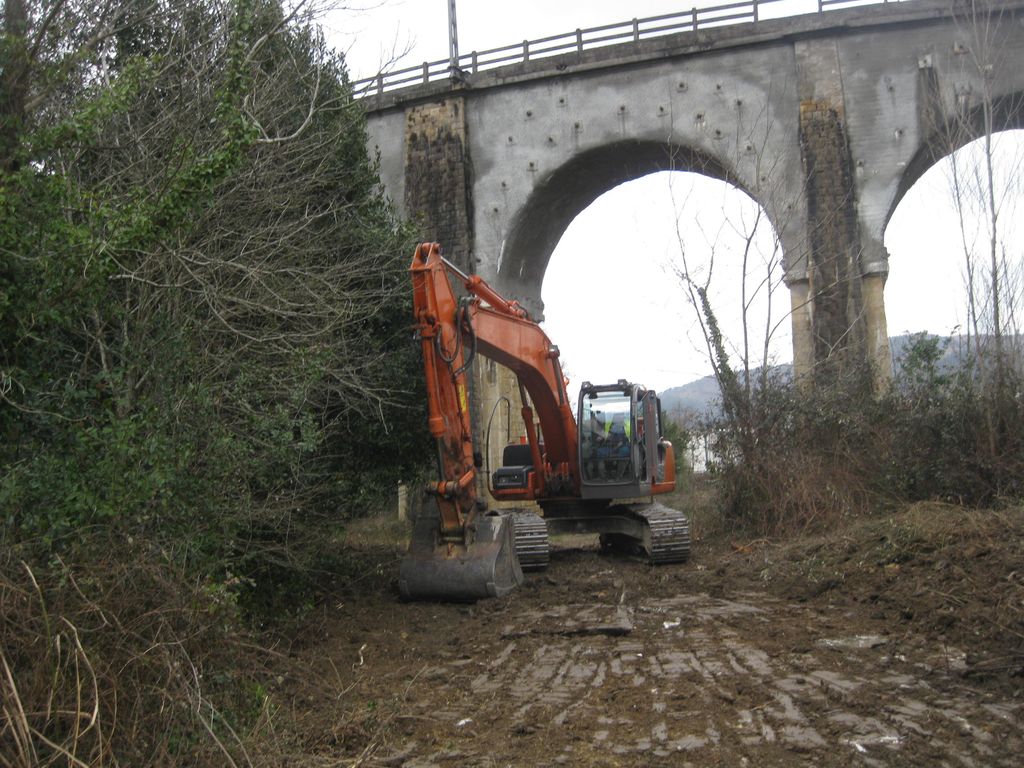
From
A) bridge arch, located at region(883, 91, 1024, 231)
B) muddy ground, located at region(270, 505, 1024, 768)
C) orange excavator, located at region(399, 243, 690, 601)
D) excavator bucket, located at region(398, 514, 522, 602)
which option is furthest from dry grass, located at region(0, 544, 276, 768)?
bridge arch, located at region(883, 91, 1024, 231)

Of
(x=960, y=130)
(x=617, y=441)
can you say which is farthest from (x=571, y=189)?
(x=617, y=441)

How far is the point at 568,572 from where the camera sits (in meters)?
13.5

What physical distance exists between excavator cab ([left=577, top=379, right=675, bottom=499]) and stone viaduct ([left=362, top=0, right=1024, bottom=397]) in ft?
19.8

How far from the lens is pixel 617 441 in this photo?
14.6 meters

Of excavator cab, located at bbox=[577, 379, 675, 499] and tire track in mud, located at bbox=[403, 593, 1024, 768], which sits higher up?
excavator cab, located at bbox=[577, 379, 675, 499]

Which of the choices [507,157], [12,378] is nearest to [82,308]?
[12,378]

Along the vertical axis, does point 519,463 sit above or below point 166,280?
below

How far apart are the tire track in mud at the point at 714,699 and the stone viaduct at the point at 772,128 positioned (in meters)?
11.6

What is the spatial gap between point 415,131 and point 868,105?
9.05 metres

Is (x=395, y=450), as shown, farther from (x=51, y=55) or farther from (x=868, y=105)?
(x=868, y=105)

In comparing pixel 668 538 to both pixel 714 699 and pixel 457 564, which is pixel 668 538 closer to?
pixel 457 564

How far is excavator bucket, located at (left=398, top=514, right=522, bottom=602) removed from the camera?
10719 mm

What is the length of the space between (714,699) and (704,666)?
1072 mm

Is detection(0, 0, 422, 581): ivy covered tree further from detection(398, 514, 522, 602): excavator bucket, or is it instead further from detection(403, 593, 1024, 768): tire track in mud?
detection(403, 593, 1024, 768): tire track in mud
